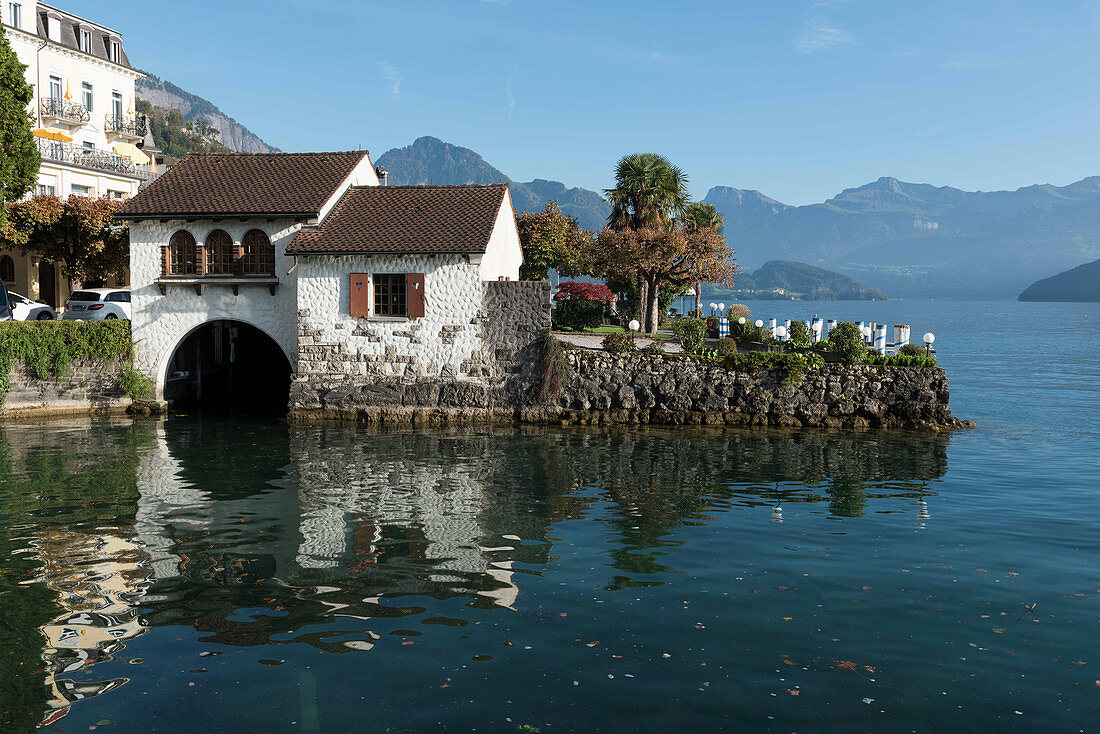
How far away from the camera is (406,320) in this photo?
30016 millimetres

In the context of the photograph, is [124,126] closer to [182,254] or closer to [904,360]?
[182,254]

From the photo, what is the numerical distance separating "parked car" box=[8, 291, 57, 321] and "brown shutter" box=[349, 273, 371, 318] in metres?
15.9

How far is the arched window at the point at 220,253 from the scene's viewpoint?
102 feet

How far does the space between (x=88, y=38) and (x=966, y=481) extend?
195 ft

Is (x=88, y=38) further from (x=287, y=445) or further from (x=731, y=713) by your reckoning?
(x=731, y=713)

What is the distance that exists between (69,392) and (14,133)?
Answer: 34.3ft

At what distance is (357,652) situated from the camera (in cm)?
1049

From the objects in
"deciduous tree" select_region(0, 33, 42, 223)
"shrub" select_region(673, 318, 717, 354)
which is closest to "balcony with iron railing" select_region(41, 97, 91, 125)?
"deciduous tree" select_region(0, 33, 42, 223)

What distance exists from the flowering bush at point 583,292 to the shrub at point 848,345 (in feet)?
52.4

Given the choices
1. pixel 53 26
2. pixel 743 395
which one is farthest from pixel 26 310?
pixel 743 395

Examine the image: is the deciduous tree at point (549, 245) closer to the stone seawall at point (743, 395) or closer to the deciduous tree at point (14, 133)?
the stone seawall at point (743, 395)

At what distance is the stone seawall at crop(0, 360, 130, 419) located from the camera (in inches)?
1192

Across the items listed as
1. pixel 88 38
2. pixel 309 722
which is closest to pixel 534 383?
pixel 309 722

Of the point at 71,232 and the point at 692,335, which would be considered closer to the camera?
the point at 692,335
